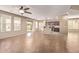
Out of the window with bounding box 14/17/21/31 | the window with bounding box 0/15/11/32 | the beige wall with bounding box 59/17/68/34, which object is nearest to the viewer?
the window with bounding box 0/15/11/32

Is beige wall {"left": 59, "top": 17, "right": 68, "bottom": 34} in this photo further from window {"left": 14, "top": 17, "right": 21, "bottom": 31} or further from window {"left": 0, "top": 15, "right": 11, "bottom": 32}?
window {"left": 0, "top": 15, "right": 11, "bottom": 32}

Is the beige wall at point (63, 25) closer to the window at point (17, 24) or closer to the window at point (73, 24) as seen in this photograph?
the window at point (73, 24)

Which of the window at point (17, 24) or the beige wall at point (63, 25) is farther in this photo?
the window at point (17, 24)

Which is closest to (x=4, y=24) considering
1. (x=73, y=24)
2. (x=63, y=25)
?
(x=63, y=25)

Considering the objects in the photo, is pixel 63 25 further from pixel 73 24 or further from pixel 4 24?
pixel 4 24

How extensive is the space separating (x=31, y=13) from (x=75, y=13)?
1571 mm

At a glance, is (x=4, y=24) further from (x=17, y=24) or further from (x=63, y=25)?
(x=63, y=25)

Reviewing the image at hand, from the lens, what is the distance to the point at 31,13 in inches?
163

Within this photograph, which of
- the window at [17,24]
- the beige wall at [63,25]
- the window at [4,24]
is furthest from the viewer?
the window at [17,24]

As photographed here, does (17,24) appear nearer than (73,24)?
No

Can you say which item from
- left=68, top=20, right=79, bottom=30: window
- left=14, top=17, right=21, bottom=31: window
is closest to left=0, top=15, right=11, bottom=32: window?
left=14, top=17, right=21, bottom=31: window

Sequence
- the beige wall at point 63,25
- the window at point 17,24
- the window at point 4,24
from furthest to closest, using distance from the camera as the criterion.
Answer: the window at point 17,24
the beige wall at point 63,25
the window at point 4,24

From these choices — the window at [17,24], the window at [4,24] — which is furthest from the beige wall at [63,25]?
the window at [4,24]
